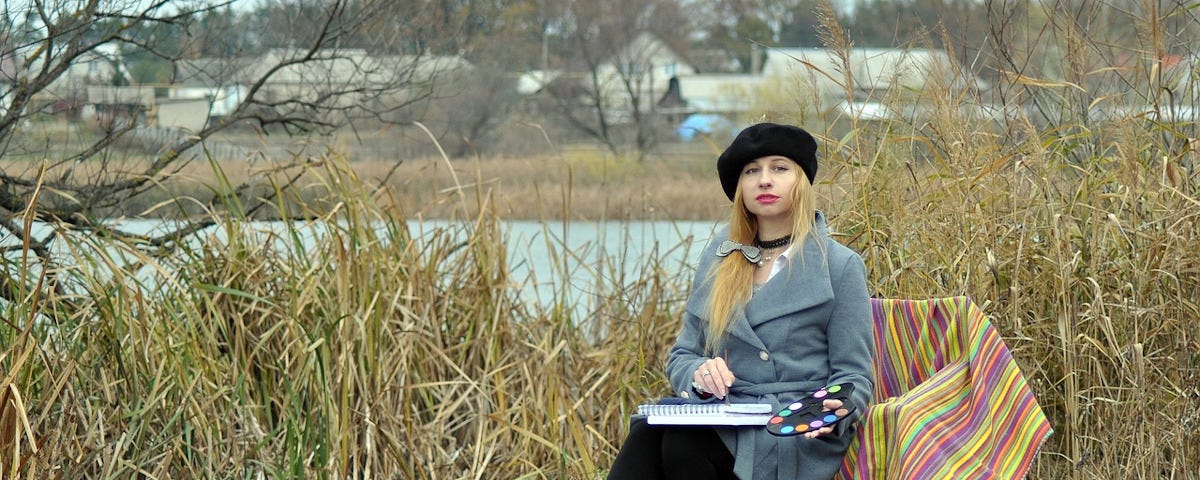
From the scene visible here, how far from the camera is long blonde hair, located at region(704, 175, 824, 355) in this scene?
2598 mm

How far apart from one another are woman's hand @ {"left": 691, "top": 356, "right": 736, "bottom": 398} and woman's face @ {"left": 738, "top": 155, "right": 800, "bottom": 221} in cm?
33

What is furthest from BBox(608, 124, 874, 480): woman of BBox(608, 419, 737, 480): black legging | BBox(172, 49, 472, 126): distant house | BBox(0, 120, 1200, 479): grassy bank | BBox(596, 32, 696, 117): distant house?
BBox(596, 32, 696, 117): distant house

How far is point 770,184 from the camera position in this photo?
8.53 feet

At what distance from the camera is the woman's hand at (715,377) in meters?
2.48

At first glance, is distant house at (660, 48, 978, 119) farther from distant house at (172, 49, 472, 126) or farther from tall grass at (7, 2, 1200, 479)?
distant house at (172, 49, 472, 126)

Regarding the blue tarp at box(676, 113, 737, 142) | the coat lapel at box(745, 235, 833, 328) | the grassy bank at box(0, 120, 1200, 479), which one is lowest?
the blue tarp at box(676, 113, 737, 142)

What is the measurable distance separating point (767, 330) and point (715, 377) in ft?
0.59

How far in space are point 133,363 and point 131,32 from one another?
1597 millimetres

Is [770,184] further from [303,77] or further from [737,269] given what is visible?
[303,77]

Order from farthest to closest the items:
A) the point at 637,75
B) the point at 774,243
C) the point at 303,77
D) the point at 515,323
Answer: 1. the point at 637,75
2. the point at 303,77
3. the point at 515,323
4. the point at 774,243

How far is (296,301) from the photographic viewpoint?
3.79 m

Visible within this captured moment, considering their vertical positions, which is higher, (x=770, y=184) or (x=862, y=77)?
(x=862, y=77)

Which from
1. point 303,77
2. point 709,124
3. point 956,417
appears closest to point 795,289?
point 956,417

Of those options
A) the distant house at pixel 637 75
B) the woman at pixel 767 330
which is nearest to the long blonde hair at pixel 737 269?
the woman at pixel 767 330
